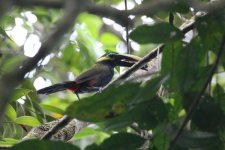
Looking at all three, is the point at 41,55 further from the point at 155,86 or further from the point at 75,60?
the point at 75,60

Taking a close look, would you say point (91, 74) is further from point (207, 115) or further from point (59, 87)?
point (207, 115)

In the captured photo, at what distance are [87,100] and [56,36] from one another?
44cm

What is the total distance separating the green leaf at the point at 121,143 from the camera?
3.96 ft

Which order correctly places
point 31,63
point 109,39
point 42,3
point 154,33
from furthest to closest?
point 109,39
point 154,33
point 42,3
point 31,63

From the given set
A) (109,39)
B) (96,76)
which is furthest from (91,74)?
(109,39)

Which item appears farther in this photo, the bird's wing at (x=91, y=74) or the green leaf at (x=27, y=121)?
the bird's wing at (x=91, y=74)

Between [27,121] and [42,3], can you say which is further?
[27,121]

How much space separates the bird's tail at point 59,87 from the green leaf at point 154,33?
2670 mm

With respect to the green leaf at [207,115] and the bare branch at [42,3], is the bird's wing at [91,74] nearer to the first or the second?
the green leaf at [207,115]

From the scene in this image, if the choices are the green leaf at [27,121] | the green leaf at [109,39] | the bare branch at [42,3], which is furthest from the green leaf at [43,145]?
the green leaf at [109,39]

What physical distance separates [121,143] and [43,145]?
18cm

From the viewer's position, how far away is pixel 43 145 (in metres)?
1.20

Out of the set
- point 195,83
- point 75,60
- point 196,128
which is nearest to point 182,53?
point 195,83

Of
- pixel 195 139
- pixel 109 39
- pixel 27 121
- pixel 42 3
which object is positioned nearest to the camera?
pixel 42 3
